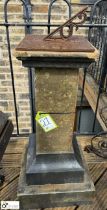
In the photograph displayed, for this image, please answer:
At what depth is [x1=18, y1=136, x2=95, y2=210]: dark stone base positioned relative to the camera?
133 cm

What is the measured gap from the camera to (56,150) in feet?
4.51

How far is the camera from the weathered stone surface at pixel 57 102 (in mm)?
1162

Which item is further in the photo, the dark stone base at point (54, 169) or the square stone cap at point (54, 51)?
the dark stone base at point (54, 169)

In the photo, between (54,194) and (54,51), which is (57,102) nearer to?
(54,51)

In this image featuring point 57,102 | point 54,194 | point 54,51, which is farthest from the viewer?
point 54,194

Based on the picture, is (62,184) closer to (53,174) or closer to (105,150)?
(53,174)

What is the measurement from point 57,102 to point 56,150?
326 mm

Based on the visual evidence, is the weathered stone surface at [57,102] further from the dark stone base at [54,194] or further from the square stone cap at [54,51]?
the dark stone base at [54,194]

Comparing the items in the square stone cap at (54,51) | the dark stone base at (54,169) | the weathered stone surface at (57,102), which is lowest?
the dark stone base at (54,169)

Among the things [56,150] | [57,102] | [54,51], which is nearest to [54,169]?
[56,150]

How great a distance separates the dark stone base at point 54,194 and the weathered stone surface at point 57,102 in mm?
218

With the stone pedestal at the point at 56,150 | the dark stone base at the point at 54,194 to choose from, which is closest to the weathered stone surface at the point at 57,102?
the stone pedestal at the point at 56,150

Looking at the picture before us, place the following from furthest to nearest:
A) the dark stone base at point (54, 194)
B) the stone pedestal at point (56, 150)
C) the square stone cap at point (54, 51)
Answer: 1. the dark stone base at point (54, 194)
2. the stone pedestal at point (56, 150)
3. the square stone cap at point (54, 51)

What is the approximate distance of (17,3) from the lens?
2695 mm
